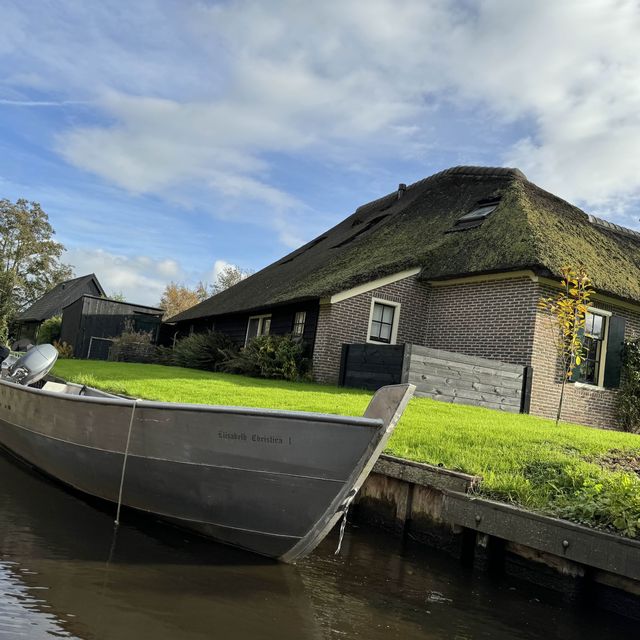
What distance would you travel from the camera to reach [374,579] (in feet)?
15.6

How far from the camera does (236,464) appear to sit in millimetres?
4797

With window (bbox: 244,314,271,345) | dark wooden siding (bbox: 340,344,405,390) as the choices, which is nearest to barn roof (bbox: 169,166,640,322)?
window (bbox: 244,314,271,345)

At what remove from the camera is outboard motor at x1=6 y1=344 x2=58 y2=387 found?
326 inches

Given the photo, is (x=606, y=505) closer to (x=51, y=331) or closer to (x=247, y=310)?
(x=247, y=310)

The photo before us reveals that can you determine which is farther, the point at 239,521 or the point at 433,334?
the point at 433,334

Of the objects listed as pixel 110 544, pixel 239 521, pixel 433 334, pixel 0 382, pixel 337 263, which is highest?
pixel 337 263

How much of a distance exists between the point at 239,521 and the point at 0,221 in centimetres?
4839

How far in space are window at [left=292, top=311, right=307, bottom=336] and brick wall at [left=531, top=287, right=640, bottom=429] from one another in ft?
18.7

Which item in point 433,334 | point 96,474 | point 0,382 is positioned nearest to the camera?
point 96,474

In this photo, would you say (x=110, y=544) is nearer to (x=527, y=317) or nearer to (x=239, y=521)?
(x=239, y=521)

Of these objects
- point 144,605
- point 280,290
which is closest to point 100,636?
point 144,605

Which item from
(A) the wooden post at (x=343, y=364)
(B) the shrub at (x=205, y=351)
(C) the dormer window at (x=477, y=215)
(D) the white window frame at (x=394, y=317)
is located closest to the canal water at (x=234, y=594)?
(A) the wooden post at (x=343, y=364)

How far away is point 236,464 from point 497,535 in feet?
7.05

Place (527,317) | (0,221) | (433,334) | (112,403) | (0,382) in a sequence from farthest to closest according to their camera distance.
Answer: (0,221) < (433,334) < (527,317) < (0,382) < (112,403)
